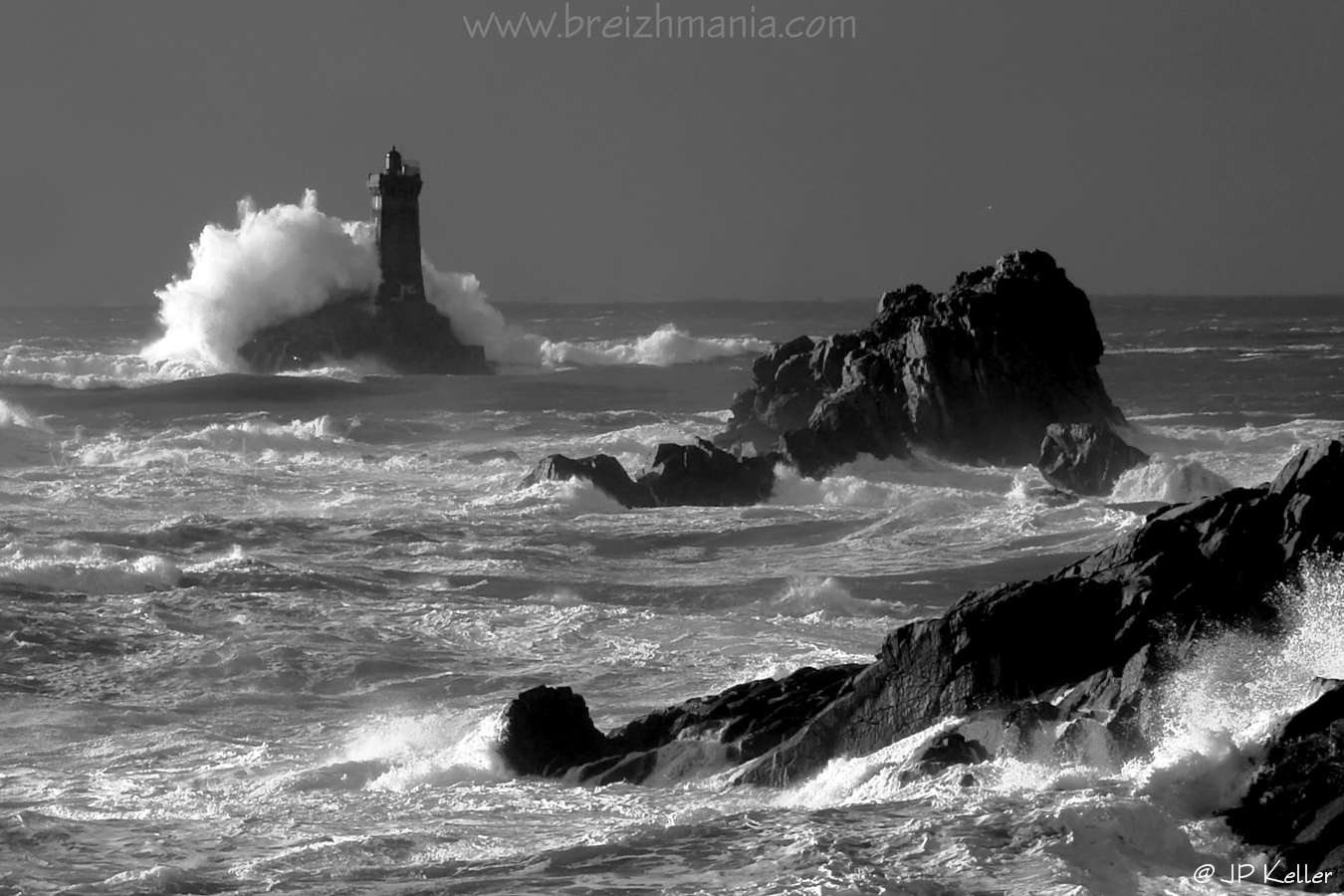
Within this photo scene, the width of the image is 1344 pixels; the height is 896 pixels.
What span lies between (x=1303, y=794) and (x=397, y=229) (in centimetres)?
5283

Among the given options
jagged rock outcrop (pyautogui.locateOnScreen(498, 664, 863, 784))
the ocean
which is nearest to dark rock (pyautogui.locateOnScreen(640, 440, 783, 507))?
the ocean

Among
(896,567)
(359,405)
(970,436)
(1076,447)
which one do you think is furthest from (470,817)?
(359,405)

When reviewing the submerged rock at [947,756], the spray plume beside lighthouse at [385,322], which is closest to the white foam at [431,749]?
the submerged rock at [947,756]

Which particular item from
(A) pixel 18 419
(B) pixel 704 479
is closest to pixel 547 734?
(B) pixel 704 479

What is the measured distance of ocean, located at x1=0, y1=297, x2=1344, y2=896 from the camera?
1084cm

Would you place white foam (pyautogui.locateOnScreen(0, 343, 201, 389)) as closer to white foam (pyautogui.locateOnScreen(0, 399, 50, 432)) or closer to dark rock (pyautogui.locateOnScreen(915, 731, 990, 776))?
white foam (pyautogui.locateOnScreen(0, 399, 50, 432))

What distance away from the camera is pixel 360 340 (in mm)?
60344

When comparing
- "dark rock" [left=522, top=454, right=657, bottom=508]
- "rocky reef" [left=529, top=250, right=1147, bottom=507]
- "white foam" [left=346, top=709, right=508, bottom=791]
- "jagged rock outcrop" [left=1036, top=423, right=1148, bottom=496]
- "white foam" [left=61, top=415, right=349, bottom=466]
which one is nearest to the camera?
"white foam" [left=346, top=709, right=508, bottom=791]

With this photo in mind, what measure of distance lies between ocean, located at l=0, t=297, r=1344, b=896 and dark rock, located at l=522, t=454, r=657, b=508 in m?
0.47

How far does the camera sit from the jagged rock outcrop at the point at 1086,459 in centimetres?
2881

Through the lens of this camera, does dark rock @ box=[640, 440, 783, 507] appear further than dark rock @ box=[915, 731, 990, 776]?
Yes

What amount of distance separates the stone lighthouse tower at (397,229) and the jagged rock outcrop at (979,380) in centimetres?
2925

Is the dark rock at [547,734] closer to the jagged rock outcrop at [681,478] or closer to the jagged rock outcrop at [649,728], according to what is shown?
the jagged rock outcrop at [649,728]

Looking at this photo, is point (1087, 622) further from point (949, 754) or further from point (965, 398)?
point (965, 398)
